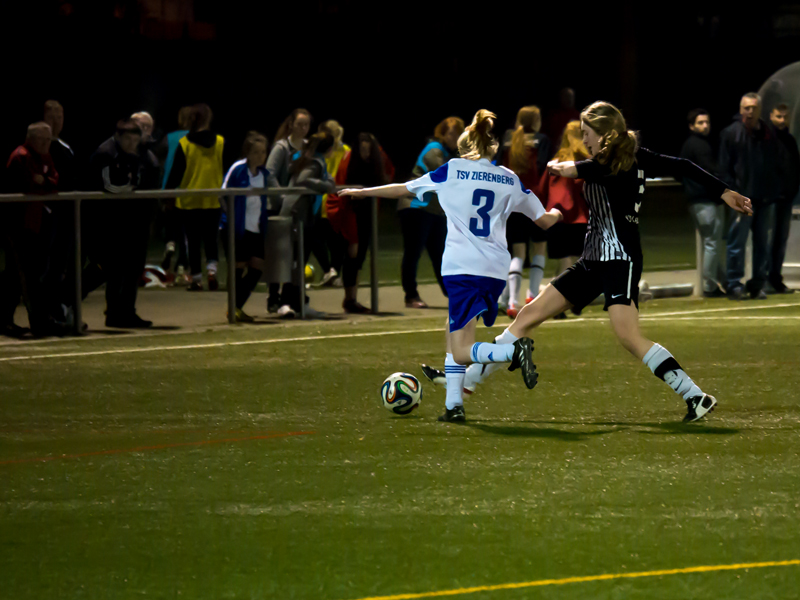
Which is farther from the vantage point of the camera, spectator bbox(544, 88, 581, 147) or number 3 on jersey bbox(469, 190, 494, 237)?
spectator bbox(544, 88, 581, 147)

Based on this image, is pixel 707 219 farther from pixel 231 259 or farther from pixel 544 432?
pixel 544 432

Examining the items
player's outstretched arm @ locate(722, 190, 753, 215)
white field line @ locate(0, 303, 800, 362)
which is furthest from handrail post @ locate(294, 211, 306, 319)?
player's outstretched arm @ locate(722, 190, 753, 215)

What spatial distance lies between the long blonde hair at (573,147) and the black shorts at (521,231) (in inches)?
45.1

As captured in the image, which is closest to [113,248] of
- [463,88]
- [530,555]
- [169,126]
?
[530,555]

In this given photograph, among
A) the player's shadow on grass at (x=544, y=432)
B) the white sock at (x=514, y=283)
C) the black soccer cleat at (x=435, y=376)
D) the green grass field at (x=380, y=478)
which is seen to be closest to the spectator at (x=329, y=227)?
the white sock at (x=514, y=283)

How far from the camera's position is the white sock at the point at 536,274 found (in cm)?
1434

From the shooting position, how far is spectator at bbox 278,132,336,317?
47.0ft

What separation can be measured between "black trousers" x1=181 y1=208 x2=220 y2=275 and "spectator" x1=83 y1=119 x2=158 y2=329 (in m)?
1.01

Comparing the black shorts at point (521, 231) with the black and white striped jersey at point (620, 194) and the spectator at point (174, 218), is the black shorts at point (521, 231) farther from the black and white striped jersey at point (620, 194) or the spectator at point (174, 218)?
the black and white striped jersey at point (620, 194)

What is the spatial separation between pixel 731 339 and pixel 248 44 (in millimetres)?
26855

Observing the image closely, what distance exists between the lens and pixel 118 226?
13445mm

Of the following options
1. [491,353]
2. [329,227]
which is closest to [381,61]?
[329,227]

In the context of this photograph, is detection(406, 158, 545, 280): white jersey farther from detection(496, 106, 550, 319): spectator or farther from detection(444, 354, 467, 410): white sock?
detection(496, 106, 550, 319): spectator

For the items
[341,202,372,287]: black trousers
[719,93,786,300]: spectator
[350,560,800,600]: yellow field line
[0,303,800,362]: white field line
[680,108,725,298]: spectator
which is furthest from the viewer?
[680,108,725,298]: spectator
